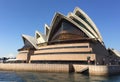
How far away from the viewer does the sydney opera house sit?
5491 centimetres

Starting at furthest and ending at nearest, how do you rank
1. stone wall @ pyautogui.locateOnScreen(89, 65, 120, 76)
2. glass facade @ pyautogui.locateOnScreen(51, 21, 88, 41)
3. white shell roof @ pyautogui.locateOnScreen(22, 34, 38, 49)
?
white shell roof @ pyautogui.locateOnScreen(22, 34, 38, 49), glass facade @ pyautogui.locateOnScreen(51, 21, 88, 41), stone wall @ pyautogui.locateOnScreen(89, 65, 120, 76)

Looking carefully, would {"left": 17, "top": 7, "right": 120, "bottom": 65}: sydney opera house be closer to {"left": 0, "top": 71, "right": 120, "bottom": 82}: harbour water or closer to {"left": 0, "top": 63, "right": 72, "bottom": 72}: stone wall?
{"left": 0, "top": 63, "right": 72, "bottom": 72}: stone wall

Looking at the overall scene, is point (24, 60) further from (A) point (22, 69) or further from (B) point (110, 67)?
(B) point (110, 67)

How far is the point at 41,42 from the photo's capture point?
73500mm

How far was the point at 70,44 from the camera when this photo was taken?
190ft

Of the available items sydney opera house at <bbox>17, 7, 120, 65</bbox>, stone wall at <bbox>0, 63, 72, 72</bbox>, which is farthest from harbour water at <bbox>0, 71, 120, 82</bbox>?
sydney opera house at <bbox>17, 7, 120, 65</bbox>

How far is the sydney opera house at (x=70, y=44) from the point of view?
54.9m

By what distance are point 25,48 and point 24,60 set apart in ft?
17.3

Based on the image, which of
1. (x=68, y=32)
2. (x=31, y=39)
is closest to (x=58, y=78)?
(x=68, y=32)

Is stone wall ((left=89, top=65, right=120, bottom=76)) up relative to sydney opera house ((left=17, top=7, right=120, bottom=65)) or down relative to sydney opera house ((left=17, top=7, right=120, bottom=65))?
down

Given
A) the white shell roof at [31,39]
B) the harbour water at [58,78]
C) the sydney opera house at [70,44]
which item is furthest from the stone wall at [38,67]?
the white shell roof at [31,39]

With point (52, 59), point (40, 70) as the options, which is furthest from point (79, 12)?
point (40, 70)

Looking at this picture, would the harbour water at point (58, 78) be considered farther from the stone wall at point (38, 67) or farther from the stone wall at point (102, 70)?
the stone wall at point (38, 67)

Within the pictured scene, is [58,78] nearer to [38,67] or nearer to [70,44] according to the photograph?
[38,67]
